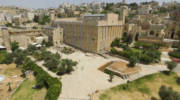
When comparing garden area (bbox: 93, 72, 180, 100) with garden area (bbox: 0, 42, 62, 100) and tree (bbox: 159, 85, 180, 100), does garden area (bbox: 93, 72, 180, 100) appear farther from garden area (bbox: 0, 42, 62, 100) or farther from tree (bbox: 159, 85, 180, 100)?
garden area (bbox: 0, 42, 62, 100)

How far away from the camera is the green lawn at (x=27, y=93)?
16.6 m

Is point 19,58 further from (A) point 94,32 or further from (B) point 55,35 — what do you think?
(A) point 94,32

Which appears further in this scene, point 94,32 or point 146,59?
point 94,32

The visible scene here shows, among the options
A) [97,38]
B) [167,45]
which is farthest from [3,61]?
[167,45]

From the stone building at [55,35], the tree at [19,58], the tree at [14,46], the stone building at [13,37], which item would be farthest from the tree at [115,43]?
the tree at [14,46]

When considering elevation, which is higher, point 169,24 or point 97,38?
point 169,24

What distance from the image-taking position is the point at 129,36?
4056 centimetres

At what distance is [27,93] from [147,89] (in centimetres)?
2011

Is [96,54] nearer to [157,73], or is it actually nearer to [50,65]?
[50,65]

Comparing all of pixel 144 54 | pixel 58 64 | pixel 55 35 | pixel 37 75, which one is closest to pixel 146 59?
pixel 144 54

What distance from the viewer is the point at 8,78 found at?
2205cm

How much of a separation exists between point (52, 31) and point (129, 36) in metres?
30.5

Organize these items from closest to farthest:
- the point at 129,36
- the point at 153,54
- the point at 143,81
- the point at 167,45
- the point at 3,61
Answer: the point at 143,81 → the point at 153,54 → the point at 3,61 → the point at 167,45 → the point at 129,36

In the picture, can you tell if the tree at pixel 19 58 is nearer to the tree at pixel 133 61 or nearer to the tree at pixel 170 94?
the tree at pixel 133 61
